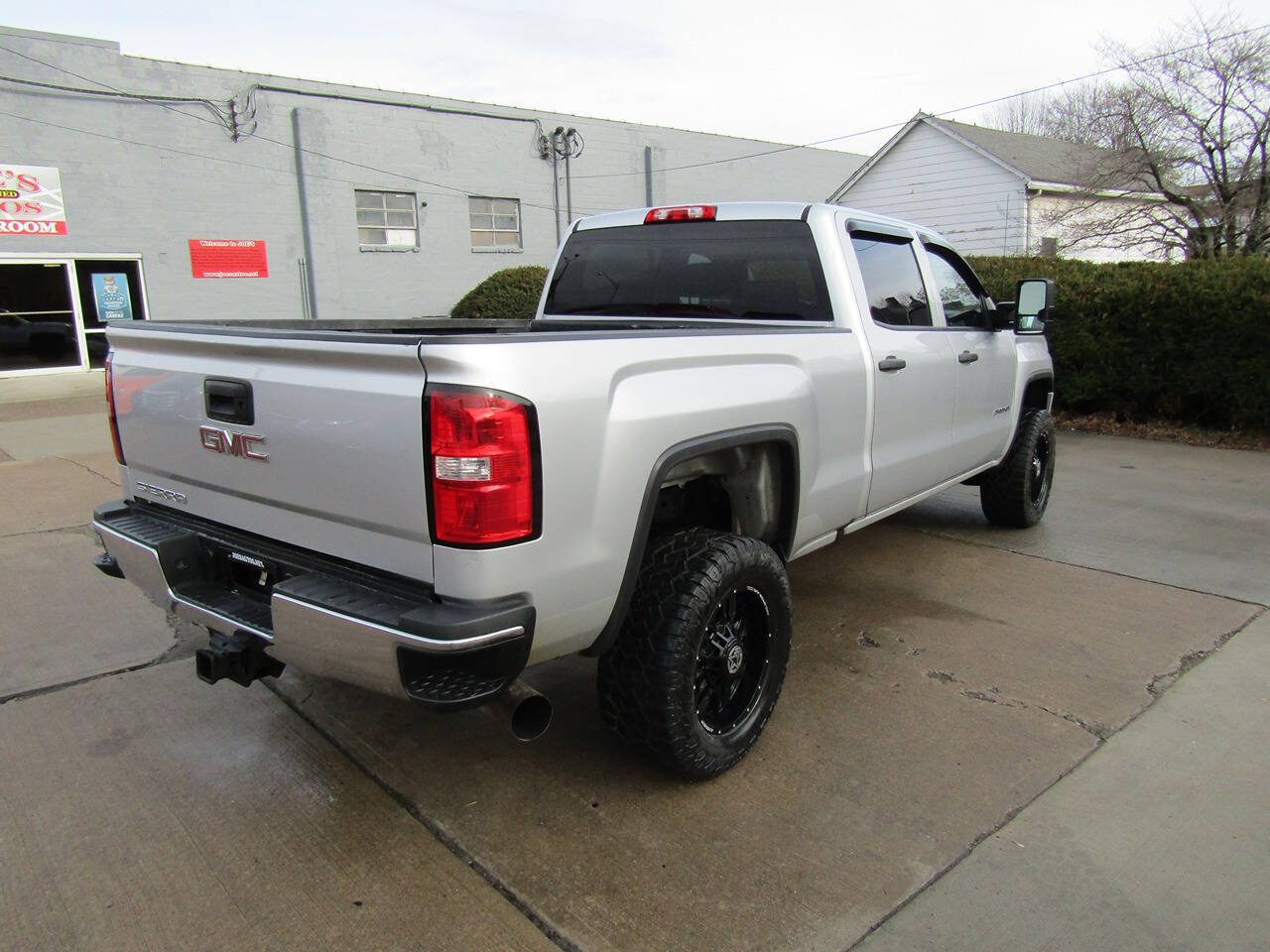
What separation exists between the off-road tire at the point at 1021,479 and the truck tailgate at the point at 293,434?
4.43 metres

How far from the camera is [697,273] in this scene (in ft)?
13.8

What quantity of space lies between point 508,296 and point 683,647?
48.1ft

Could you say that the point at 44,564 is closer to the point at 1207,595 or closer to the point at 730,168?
the point at 1207,595

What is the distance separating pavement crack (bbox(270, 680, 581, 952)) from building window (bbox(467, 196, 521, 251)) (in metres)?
18.6

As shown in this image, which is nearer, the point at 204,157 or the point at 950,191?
the point at 204,157

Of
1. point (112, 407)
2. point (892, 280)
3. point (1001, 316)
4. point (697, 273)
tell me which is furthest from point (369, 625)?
point (1001, 316)

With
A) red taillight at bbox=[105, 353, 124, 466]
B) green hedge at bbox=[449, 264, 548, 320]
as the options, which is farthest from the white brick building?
red taillight at bbox=[105, 353, 124, 466]

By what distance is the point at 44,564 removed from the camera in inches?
210

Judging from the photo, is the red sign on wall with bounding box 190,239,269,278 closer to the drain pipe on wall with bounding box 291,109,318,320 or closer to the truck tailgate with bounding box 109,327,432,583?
the drain pipe on wall with bounding box 291,109,318,320

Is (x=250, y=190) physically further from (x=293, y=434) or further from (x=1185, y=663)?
(x=1185, y=663)

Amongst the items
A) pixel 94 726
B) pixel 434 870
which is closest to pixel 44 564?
pixel 94 726

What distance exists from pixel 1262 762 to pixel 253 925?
3.23 meters

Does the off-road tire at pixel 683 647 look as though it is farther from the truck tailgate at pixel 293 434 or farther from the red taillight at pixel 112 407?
the red taillight at pixel 112 407

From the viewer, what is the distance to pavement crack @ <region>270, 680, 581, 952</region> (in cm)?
236
